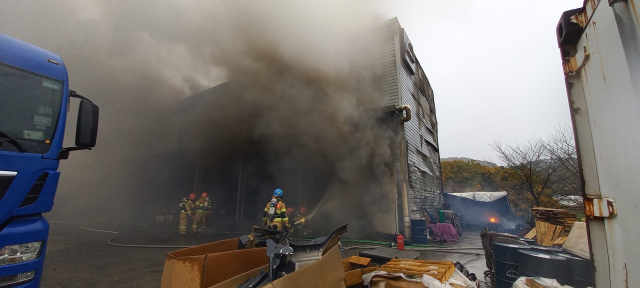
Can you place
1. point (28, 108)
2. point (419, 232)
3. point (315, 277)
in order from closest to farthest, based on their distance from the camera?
point (315, 277) < point (28, 108) < point (419, 232)

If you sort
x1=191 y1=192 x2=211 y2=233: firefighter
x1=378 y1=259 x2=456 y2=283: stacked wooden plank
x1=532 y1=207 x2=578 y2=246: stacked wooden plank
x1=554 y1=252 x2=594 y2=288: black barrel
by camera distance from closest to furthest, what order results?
x1=378 y1=259 x2=456 y2=283: stacked wooden plank
x1=554 y1=252 x2=594 y2=288: black barrel
x1=532 y1=207 x2=578 y2=246: stacked wooden plank
x1=191 y1=192 x2=211 y2=233: firefighter

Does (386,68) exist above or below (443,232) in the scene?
above

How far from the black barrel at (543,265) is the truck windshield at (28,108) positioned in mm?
5447

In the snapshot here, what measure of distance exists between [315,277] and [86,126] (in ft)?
9.63

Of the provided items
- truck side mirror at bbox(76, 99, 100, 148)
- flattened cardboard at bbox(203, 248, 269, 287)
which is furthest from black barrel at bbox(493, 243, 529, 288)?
truck side mirror at bbox(76, 99, 100, 148)

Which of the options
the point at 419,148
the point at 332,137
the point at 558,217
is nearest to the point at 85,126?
the point at 332,137

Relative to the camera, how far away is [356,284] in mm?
2789

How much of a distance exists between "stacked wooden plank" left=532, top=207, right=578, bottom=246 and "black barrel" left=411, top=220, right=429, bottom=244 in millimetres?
3274

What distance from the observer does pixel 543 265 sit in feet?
10.7

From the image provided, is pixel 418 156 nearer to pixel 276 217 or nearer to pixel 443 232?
pixel 443 232

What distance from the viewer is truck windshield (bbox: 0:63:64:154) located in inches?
93.6

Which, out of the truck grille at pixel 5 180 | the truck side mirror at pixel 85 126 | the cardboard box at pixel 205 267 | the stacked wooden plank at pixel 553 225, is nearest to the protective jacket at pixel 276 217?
the cardboard box at pixel 205 267

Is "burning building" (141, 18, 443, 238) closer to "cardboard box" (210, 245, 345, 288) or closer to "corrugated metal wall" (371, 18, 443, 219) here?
"corrugated metal wall" (371, 18, 443, 219)

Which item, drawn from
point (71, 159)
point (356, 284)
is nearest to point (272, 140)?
point (356, 284)
